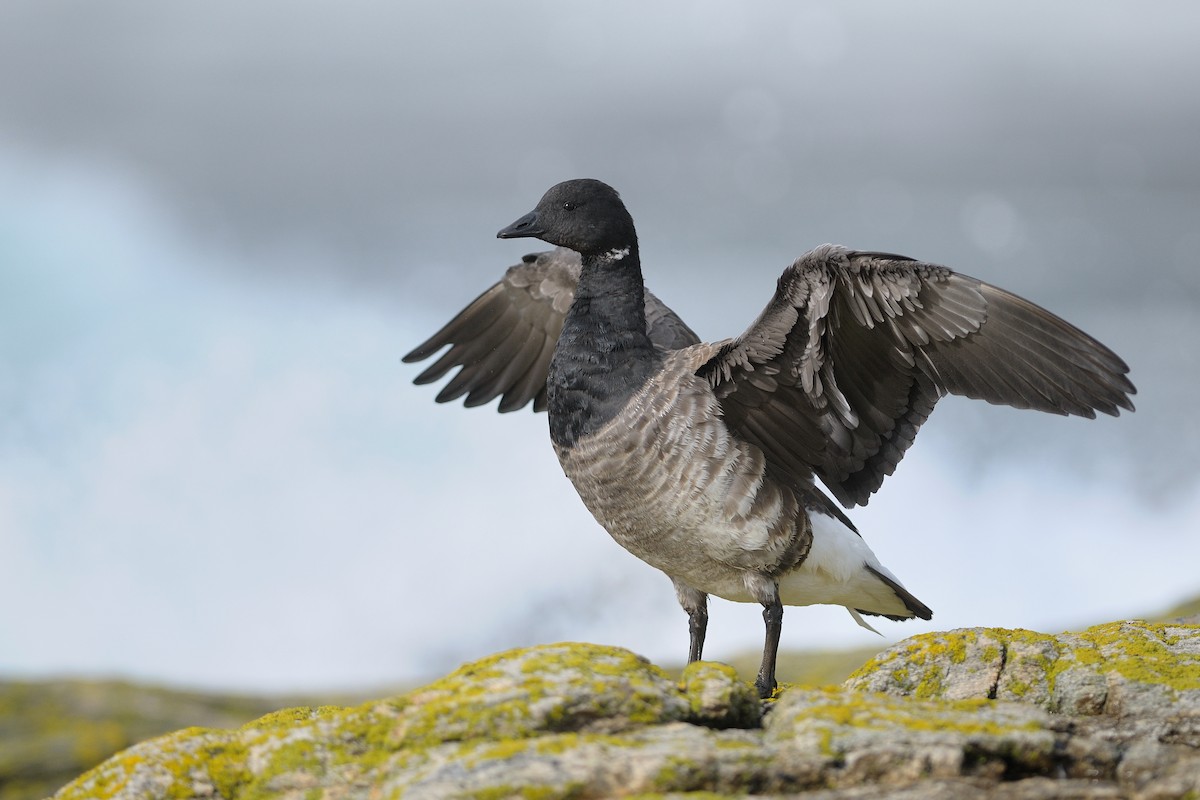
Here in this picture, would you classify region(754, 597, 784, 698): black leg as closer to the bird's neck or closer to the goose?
the goose

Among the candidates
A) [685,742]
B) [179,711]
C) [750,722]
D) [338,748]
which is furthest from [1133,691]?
[179,711]

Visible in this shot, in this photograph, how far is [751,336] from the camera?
10.5 metres

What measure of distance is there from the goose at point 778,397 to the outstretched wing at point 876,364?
0.05 ft

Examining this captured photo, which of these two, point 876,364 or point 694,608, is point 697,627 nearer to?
point 694,608

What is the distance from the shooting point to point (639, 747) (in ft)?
19.6

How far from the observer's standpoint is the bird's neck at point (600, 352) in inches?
433

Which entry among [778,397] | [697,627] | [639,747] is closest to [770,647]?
[697,627]

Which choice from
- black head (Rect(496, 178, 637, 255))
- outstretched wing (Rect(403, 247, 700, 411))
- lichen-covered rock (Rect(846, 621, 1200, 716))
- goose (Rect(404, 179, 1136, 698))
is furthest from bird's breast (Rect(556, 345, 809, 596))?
outstretched wing (Rect(403, 247, 700, 411))

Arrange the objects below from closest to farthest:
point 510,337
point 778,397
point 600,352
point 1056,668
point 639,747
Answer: point 639,747 < point 1056,668 < point 778,397 < point 600,352 < point 510,337

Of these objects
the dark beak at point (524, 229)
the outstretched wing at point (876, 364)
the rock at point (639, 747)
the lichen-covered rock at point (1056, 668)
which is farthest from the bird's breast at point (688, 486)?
the rock at point (639, 747)

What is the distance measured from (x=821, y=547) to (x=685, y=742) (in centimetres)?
527

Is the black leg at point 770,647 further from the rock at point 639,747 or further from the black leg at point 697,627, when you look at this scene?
the rock at point 639,747

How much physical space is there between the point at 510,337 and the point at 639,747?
9.55 metres

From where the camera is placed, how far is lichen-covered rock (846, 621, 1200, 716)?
778 centimetres
